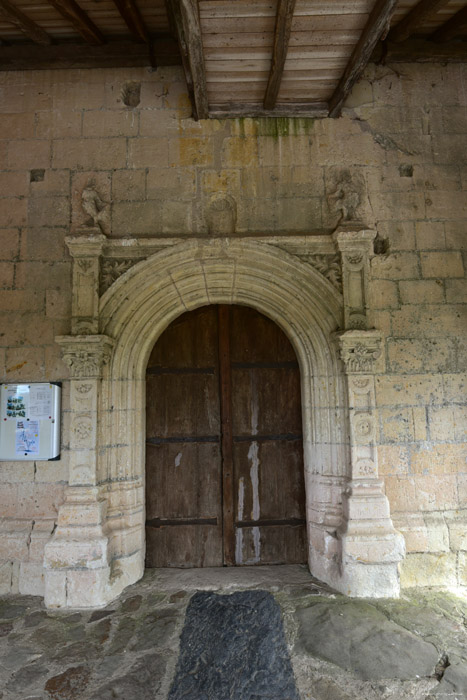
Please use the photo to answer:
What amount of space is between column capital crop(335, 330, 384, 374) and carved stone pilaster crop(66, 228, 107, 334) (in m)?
1.81

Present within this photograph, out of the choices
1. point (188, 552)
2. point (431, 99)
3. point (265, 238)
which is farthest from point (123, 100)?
point (188, 552)

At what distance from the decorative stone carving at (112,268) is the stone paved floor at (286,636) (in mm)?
2245

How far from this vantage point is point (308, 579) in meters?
3.31

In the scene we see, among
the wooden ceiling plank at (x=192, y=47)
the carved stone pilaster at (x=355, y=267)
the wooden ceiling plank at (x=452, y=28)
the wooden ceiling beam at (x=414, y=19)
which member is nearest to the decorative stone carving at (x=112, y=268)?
the wooden ceiling plank at (x=192, y=47)

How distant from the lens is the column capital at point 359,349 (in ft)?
10.7

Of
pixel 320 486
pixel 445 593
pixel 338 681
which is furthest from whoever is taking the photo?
pixel 320 486

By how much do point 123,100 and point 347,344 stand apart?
2643mm

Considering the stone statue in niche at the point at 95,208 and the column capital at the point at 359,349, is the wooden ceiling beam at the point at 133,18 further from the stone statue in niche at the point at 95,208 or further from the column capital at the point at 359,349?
the column capital at the point at 359,349

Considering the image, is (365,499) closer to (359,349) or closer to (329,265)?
(359,349)

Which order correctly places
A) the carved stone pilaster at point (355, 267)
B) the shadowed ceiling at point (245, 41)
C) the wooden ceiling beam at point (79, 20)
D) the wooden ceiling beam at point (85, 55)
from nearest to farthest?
the shadowed ceiling at point (245, 41)
the wooden ceiling beam at point (79, 20)
the carved stone pilaster at point (355, 267)
the wooden ceiling beam at point (85, 55)

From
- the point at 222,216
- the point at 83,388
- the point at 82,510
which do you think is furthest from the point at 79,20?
the point at 82,510

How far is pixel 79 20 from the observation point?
327 centimetres

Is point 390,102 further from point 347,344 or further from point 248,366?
point 248,366

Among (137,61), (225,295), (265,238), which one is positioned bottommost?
(225,295)
